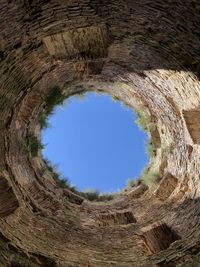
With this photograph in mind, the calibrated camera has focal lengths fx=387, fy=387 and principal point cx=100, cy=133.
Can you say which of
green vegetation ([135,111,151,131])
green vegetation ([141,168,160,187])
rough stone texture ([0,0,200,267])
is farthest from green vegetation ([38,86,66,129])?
green vegetation ([141,168,160,187])

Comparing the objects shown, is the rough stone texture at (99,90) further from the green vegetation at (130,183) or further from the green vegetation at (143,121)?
the green vegetation at (130,183)

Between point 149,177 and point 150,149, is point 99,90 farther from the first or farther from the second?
point 149,177

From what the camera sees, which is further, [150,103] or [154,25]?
[150,103]

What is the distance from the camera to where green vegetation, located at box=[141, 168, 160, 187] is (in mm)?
7840

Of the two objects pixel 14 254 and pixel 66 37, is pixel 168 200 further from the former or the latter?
pixel 66 37

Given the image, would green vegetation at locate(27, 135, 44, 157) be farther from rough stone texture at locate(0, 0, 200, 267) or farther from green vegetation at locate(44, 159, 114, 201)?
green vegetation at locate(44, 159, 114, 201)

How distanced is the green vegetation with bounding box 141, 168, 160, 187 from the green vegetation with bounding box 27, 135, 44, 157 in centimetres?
228

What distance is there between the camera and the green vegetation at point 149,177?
25.7 feet

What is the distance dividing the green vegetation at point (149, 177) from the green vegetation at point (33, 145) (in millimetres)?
2281

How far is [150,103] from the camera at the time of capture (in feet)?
24.6

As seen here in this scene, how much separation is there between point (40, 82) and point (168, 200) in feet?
10.4

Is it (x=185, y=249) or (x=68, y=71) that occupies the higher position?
(x=68, y=71)

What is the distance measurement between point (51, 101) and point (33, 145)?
941 mm

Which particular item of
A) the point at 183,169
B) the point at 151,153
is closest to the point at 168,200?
the point at 183,169
